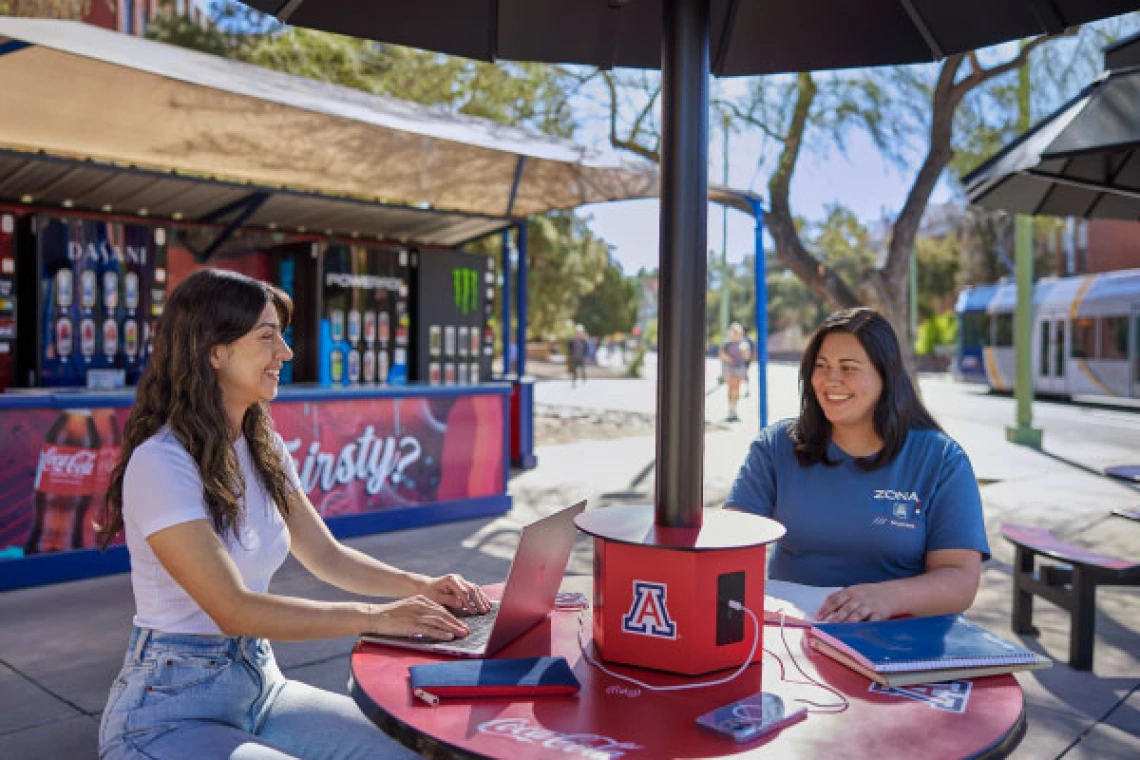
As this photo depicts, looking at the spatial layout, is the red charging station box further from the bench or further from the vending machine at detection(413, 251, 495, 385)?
the vending machine at detection(413, 251, 495, 385)

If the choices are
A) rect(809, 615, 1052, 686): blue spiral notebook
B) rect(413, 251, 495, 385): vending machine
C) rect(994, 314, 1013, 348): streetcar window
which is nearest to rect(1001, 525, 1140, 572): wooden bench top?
rect(809, 615, 1052, 686): blue spiral notebook

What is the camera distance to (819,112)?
1248cm

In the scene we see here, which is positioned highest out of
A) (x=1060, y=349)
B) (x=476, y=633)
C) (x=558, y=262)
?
(x=558, y=262)

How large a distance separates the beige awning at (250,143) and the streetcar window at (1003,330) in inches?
795

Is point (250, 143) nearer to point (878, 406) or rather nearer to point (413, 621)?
point (878, 406)

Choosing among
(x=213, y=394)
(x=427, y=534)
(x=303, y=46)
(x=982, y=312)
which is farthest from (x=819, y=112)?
(x=982, y=312)

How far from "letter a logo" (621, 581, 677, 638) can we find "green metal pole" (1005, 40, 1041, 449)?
11.4 m

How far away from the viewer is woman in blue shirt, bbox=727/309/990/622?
265 cm

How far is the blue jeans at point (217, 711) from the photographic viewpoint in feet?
6.29

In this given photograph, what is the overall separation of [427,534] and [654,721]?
19.6ft

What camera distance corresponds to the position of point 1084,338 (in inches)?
891

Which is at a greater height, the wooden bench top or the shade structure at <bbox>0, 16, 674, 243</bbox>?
the shade structure at <bbox>0, 16, 674, 243</bbox>

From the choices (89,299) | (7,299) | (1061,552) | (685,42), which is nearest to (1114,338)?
(1061,552)

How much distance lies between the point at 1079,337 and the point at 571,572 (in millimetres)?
20989
